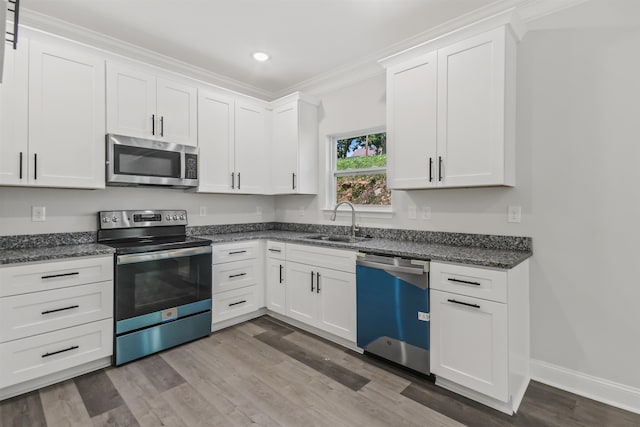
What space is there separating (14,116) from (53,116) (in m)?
0.22

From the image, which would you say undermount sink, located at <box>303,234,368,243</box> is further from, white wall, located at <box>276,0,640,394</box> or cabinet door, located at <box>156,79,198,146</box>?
cabinet door, located at <box>156,79,198,146</box>

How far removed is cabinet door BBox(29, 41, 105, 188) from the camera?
2.36 m

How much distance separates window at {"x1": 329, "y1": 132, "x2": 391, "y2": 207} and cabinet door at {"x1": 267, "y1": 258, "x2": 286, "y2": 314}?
1001mm

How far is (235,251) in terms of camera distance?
130 inches

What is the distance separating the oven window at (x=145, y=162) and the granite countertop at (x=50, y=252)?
2.19 feet

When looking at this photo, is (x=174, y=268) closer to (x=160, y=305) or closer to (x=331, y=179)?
(x=160, y=305)

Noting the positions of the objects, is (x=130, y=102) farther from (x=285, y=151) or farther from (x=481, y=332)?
(x=481, y=332)

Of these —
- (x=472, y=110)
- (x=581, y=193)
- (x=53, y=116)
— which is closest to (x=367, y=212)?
(x=472, y=110)

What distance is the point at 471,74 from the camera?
2.32 meters

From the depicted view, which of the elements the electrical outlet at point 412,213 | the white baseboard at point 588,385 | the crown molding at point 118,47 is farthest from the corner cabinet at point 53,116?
the white baseboard at point 588,385

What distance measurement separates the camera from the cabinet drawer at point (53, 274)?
2088 mm

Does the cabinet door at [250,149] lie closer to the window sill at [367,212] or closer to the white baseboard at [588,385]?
the window sill at [367,212]

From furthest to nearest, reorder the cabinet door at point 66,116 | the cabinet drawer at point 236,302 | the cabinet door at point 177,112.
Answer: the cabinet drawer at point 236,302 < the cabinet door at point 177,112 < the cabinet door at point 66,116

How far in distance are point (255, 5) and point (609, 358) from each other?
3491mm
